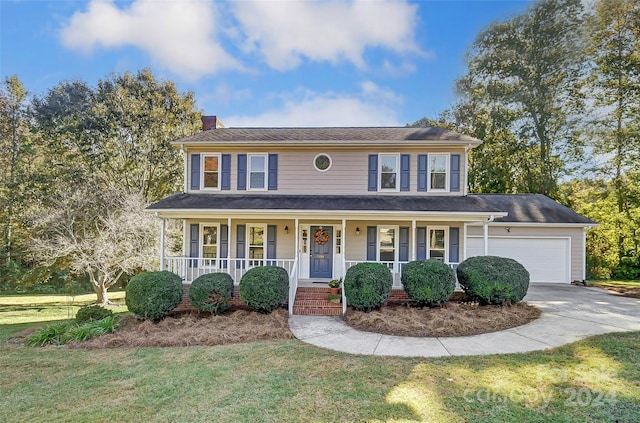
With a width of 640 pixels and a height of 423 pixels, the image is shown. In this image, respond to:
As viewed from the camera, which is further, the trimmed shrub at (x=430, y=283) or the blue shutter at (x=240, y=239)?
the blue shutter at (x=240, y=239)

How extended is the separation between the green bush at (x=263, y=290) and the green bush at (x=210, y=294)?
0.58 meters

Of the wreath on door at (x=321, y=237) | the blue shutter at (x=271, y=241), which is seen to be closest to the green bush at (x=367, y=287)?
the wreath on door at (x=321, y=237)

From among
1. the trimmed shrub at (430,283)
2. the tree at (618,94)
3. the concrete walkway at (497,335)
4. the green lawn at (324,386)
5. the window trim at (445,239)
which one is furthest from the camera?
the tree at (618,94)

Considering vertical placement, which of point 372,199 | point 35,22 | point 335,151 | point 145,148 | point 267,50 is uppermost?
point 35,22

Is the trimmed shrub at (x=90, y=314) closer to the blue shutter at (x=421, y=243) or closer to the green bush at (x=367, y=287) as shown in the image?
the green bush at (x=367, y=287)

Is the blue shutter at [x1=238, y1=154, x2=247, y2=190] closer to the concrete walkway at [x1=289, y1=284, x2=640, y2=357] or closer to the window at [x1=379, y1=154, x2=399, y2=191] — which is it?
the window at [x1=379, y1=154, x2=399, y2=191]

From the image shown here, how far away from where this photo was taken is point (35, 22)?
14.7 metres

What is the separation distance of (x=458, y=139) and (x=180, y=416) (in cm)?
1131

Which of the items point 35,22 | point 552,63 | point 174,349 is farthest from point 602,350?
point 35,22

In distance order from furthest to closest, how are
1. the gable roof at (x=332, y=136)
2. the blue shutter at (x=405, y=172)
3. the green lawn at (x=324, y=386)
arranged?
1. the blue shutter at (x=405, y=172)
2. the gable roof at (x=332, y=136)
3. the green lawn at (x=324, y=386)

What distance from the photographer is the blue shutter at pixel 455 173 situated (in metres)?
11.4

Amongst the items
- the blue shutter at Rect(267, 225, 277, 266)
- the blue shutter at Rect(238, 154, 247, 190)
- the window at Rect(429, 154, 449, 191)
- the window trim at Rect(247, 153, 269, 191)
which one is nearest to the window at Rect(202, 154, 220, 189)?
the blue shutter at Rect(238, 154, 247, 190)

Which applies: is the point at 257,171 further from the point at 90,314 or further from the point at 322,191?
the point at 90,314

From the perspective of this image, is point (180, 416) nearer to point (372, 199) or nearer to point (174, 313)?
point (174, 313)
